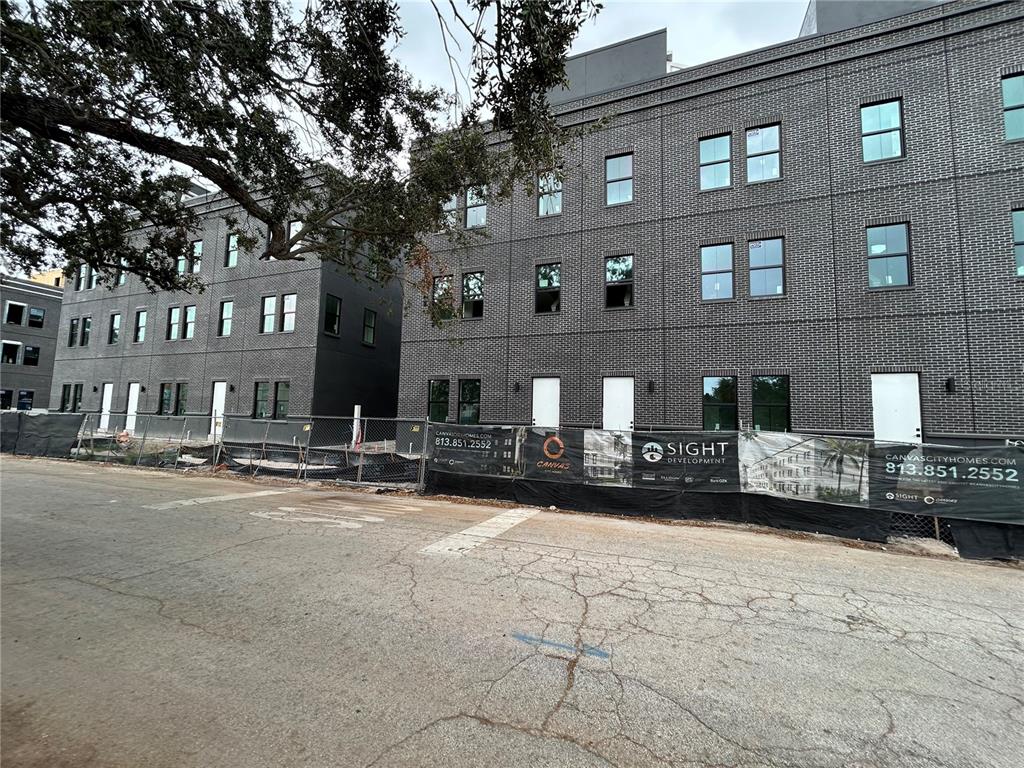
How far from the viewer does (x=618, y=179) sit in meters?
16.1

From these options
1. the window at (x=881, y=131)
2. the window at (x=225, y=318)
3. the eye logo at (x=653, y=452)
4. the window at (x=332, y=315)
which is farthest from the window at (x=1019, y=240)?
the window at (x=225, y=318)

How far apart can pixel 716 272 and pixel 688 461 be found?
754 centimetres

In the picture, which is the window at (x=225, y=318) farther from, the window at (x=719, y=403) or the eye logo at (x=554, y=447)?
the window at (x=719, y=403)

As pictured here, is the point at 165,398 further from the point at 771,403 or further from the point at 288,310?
the point at 771,403

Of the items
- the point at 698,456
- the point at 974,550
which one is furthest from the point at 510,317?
the point at 974,550

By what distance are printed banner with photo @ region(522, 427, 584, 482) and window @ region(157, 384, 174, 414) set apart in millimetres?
22034

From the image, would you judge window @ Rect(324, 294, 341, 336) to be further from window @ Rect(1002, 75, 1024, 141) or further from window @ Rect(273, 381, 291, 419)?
window @ Rect(1002, 75, 1024, 141)

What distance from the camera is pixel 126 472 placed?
15250mm

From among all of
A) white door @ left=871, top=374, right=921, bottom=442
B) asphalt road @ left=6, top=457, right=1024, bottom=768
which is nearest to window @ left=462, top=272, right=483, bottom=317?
asphalt road @ left=6, top=457, right=1024, bottom=768

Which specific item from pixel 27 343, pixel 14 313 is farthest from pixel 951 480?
pixel 14 313

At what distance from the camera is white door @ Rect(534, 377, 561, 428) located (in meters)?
15.8

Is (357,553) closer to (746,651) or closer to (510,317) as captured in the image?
(746,651)

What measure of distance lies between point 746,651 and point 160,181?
12.2m

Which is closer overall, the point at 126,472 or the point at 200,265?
the point at 126,472
